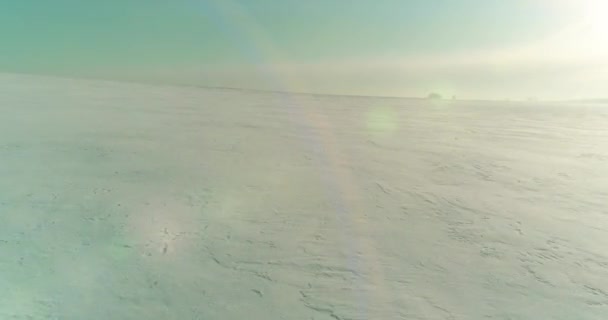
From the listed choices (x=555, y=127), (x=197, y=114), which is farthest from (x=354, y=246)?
(x=555, y=127)

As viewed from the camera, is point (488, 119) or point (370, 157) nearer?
point (370, 157)

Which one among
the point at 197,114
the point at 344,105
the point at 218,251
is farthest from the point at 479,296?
the point at 344,105

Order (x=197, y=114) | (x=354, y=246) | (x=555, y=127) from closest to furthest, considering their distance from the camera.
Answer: (x=354, y=246)
(x=197, y=114)
(x=555, y=127)

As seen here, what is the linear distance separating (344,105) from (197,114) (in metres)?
4.62

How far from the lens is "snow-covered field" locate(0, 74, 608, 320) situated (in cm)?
221

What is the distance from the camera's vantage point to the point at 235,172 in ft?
13.5

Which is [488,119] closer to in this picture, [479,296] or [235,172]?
[235,172]

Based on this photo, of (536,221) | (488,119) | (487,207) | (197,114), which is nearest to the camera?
(536,221)

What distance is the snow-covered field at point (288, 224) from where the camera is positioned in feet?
7.23

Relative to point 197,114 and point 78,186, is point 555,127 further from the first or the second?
point 78,186

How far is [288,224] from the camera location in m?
3.13

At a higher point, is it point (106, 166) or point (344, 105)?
point (344, 105)

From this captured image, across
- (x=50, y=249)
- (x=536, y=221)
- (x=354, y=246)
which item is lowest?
(x=50, y=249)

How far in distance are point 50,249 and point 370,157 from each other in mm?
3627
